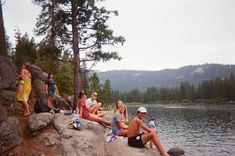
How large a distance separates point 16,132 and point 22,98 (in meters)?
2.30

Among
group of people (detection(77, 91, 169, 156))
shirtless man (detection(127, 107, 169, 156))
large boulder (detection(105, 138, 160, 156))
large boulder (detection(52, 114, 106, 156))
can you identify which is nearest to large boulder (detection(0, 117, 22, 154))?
large boulder (detection(52, 114, 106, 156))

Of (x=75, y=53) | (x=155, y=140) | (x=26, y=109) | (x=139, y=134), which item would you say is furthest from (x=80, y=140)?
(x=75, y=53)

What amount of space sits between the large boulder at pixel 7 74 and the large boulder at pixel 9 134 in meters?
1.51

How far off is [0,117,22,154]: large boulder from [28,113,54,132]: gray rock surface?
611mm

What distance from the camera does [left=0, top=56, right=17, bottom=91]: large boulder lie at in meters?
12.0

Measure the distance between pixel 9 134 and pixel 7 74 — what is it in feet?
8.78

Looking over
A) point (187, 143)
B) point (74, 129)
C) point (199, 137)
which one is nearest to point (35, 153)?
point (74, 129)

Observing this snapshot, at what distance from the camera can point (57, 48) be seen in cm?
2120

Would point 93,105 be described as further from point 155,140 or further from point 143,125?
point 155,140

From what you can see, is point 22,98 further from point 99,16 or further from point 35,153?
point 99,16

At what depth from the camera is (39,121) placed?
12.1 metres

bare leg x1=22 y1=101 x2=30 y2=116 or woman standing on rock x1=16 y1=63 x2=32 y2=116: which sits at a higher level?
woman standing on rock x1=16 y1=63 x2=32 y2=116

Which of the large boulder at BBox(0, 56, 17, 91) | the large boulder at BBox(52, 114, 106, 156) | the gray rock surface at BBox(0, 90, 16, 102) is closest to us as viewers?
the large boulder at BBox(52, 114, 106, 156)

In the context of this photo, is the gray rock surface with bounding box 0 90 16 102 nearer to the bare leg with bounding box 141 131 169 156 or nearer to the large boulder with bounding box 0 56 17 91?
the large boulder with bounding box 0 56 17 91
